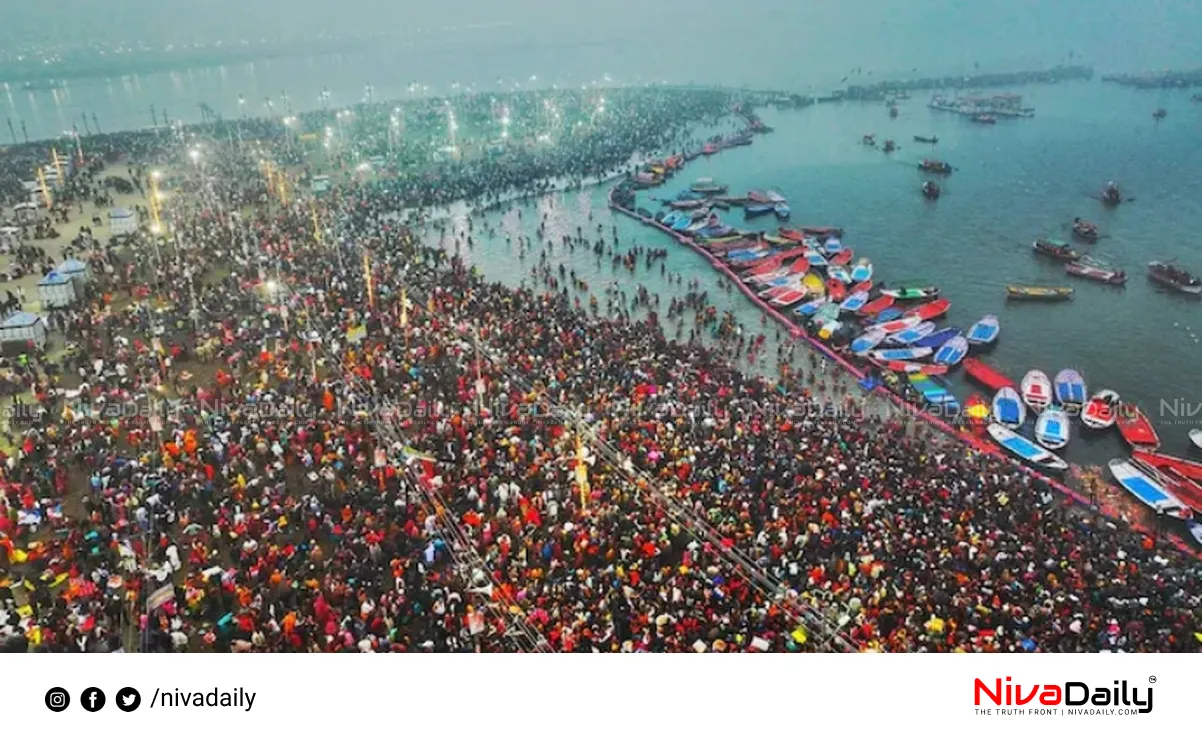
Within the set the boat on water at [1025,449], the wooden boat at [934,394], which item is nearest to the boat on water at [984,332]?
the wooden boat at [934,394]

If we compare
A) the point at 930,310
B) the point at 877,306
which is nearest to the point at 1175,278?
the point at 930,310

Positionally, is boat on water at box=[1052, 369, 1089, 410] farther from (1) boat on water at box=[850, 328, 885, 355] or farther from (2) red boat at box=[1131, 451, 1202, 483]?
(1) boat on water at box=[850, 328, 885, 355]

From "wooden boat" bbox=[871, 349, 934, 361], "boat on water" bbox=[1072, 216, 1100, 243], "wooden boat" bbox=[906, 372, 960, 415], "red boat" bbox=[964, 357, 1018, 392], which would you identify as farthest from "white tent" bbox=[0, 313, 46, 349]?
"boat on water" bbox=[1072, 216, 1100, 243]

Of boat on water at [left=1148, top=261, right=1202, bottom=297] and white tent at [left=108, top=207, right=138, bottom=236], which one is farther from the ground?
white tent at [left=108, top=207, right=138, bottom=236]

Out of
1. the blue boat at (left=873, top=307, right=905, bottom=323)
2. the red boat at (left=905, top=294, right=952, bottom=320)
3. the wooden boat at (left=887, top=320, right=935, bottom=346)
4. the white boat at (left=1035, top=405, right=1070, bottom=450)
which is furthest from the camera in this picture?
the red boat at (left=905, top=294, right=952, bottom=320)

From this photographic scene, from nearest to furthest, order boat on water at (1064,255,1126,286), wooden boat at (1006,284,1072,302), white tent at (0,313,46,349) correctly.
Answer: white tent at (0,313,46,349)
wooden boat at (1006,284,1072,302)
boat on water at (1064,255,1126,286)
